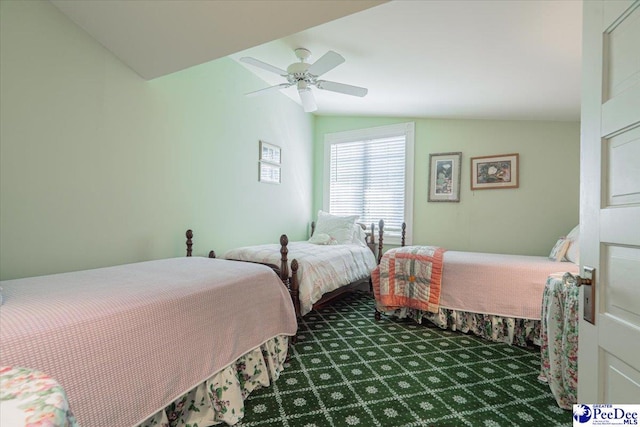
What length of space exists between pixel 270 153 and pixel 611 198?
12.0ft

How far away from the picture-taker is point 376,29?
88.7 inches

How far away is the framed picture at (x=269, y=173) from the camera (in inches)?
154

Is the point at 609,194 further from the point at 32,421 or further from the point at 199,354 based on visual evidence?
the point at 199,354

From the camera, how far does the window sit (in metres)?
4.39

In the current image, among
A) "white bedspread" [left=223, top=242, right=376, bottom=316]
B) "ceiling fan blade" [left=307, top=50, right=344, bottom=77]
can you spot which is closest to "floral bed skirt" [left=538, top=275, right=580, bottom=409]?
"white bedspread" [left=223, top=242, right=376, bottom=316]

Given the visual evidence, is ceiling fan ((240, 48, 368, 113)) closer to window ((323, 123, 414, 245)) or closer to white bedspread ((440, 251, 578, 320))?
window ((323, 123, 414, 245))

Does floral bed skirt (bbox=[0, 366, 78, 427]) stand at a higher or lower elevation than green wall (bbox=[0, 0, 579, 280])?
lower

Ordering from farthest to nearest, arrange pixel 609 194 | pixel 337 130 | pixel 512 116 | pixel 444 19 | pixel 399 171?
pixel 337 130 < pixel 399 171 < pixel 512 116 < pixel 444 19 < pixel 609 194

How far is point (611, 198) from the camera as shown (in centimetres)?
84

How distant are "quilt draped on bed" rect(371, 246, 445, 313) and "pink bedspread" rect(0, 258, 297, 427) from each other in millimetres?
1551

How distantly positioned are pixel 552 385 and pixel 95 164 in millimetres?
3383

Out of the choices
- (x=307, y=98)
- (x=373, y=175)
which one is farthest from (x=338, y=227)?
(x=307, y=98)

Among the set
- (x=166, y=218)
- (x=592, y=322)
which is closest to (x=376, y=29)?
(x=592, y=322)

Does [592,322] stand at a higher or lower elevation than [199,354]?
higher
